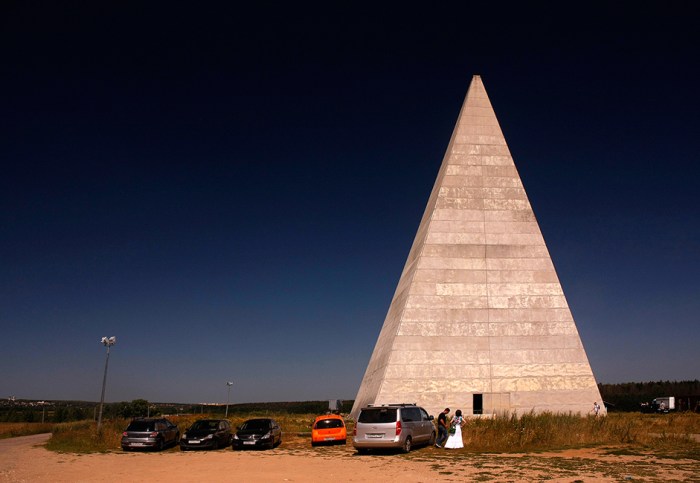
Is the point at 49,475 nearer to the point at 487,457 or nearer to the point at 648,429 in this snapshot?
the point at 487,457

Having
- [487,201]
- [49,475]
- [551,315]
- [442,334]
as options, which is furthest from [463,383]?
[49,475]

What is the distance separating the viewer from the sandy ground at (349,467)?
14.2 m

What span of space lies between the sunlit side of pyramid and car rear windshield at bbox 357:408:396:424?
854 centimetres

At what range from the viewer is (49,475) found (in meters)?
16.4

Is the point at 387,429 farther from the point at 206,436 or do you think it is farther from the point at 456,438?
the point at 206,436

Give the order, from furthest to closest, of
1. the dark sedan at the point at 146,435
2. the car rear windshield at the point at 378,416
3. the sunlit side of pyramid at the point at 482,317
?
the sunlit side of pyramid at the point at 482,317 → the dark sedan at the point at 146,435 → the car rear windshield at the point at 378,416

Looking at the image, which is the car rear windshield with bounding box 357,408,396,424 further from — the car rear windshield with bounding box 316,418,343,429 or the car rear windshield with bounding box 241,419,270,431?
the car rear windshield with bounding box 241,419,270,431

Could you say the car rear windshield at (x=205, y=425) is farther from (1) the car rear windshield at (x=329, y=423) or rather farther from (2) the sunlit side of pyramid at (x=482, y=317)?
(2) the sunlit side of pyramid at (x=482, y=317)

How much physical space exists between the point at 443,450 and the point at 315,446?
6.19m

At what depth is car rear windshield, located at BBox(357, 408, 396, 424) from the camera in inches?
784

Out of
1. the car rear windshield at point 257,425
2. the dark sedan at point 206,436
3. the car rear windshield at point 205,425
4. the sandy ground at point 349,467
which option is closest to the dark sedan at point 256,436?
the car rear windshield at point 257,425

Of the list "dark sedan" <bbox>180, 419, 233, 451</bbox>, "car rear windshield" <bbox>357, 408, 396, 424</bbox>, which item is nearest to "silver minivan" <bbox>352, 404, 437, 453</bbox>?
"car rear windshield" <bbox>357, 408, 396, 424</bbox>

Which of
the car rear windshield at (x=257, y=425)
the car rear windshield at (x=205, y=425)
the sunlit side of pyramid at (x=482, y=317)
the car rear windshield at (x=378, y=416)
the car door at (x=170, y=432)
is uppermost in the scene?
the sunlit side of pyramid at (x=482, y=317)

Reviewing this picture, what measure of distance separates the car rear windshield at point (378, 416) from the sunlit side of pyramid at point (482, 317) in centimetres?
854
